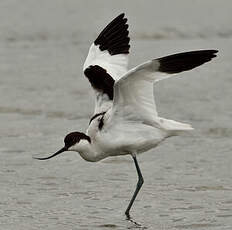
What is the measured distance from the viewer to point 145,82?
25.7 ft

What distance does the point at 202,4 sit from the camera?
18469 millimetres

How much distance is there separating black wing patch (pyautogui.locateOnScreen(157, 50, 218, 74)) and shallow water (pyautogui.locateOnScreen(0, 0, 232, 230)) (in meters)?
1.22

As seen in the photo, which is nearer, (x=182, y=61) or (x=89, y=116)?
(x=182, y=61)

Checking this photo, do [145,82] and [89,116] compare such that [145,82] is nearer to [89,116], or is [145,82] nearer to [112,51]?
[112,51]

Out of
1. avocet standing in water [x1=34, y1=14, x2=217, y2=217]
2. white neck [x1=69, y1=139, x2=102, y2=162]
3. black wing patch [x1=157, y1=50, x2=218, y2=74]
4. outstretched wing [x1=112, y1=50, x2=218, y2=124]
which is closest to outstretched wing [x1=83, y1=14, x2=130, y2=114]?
avocet standing in water [x1=34, y1=14, x2=217, y2=217]

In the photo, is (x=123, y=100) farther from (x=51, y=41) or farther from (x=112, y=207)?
(x=51, y=41)

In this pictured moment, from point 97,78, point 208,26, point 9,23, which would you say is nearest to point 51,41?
point 9,23

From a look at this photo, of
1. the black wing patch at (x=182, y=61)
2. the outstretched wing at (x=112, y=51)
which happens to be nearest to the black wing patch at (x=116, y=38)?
the outstretched wing at (x=112, y=51)

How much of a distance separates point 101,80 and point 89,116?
3.15 metres

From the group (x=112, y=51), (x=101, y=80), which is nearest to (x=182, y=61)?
(x=101, y=80)

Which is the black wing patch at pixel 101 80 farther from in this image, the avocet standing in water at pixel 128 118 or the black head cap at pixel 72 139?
the black head cap at pixel 72 139

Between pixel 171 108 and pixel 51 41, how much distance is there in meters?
5.01

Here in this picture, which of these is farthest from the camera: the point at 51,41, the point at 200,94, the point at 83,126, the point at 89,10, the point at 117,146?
the point at 89,10

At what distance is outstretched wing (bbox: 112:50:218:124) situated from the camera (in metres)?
7.47
